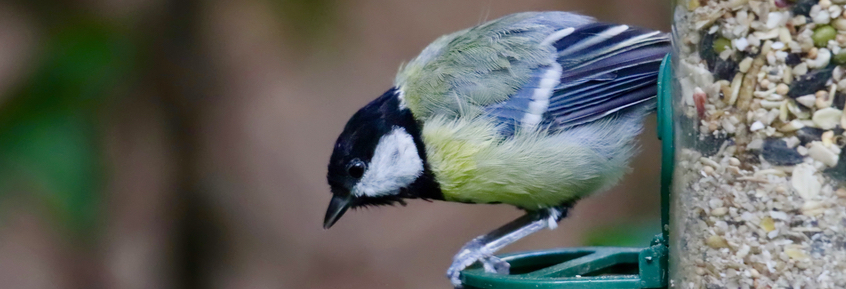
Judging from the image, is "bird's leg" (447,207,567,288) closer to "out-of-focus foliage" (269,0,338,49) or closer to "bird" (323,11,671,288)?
"bird" (323,11,671,288)

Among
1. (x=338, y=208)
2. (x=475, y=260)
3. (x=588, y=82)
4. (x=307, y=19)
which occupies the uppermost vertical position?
(x=307, y=19)

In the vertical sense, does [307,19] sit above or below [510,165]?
above

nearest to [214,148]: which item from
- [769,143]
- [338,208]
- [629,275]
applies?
[338,208]

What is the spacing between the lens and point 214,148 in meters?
2.43

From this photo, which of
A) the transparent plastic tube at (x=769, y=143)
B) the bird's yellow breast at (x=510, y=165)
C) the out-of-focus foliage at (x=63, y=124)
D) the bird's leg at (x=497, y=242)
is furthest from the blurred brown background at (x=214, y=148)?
the transparent plastic tube at (x=769, y=143)

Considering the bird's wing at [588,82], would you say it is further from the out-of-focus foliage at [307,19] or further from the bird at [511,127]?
the out-of-focus foliage at [307,19]

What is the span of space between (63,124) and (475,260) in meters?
0.92

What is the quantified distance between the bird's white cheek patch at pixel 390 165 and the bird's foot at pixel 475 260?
21cm

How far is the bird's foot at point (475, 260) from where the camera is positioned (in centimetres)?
159

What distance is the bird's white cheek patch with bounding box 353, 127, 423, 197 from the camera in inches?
71.0

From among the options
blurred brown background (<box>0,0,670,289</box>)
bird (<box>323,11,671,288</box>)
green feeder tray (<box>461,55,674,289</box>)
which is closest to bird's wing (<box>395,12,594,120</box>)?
bird (<box>323,11,671,288</box>)

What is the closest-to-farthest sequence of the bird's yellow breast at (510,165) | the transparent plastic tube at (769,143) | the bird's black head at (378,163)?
the transparent plastic tube at (769,143), the bird's yellow breast at (510,165), the bird's black head at (378,163)

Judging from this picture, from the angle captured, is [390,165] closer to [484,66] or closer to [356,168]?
[356,168]

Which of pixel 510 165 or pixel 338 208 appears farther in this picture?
pixel 338 208
